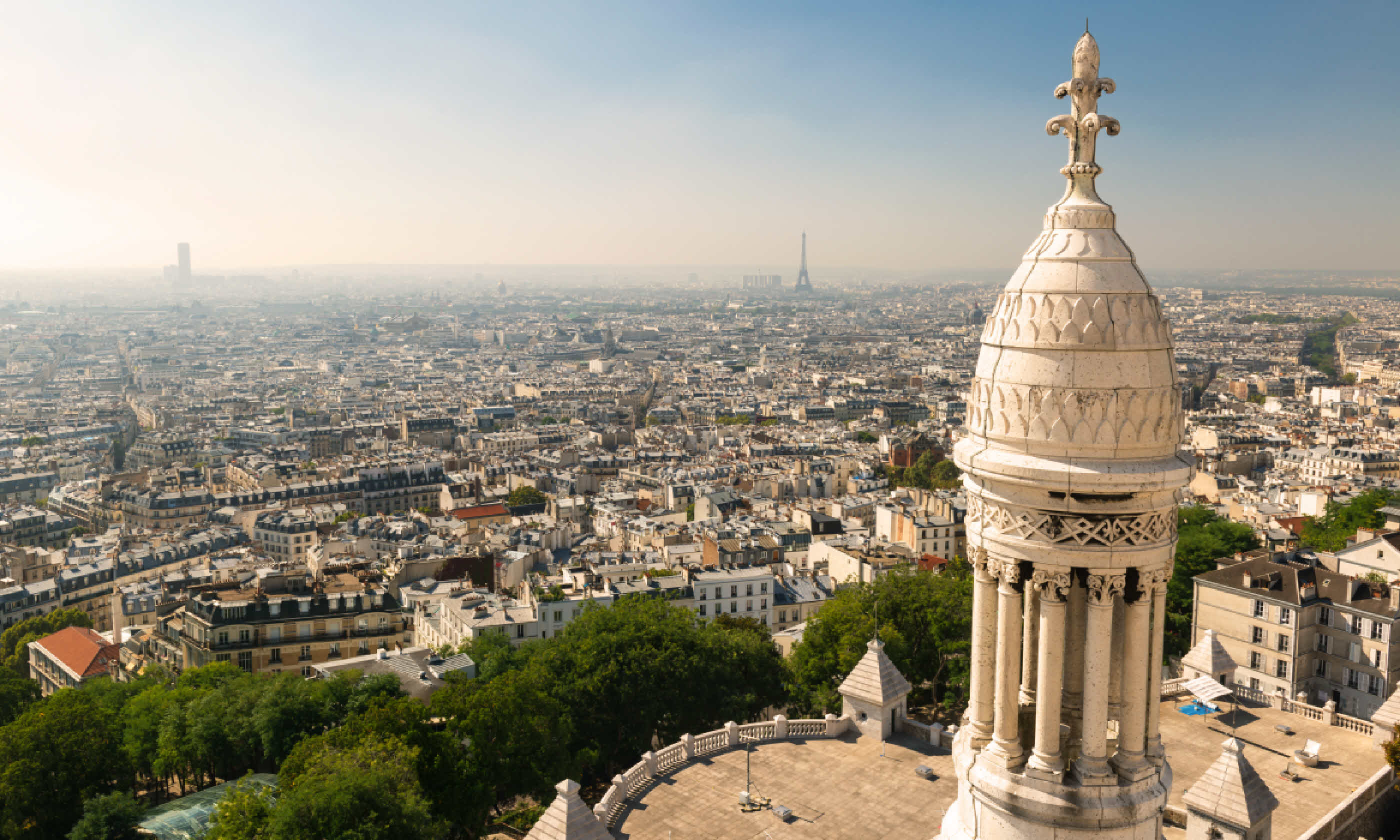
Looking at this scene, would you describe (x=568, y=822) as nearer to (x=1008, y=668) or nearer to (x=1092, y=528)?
(x=1008, y=668)

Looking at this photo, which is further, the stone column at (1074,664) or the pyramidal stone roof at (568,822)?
the pyramidal stone roof at (568,822)

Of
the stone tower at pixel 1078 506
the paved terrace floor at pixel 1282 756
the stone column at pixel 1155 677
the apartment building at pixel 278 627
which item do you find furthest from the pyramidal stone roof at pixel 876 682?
the apartment building at pixel 278 627

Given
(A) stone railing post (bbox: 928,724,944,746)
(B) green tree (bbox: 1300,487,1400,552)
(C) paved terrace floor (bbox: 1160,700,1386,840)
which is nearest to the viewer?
(C) paved terrace floor (bbox: 1160,700,1386,840)

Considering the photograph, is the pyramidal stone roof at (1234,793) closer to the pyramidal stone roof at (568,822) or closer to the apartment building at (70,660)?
the pyramidal stone roof at (568,822)

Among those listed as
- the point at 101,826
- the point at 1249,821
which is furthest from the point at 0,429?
the point at 1249,821

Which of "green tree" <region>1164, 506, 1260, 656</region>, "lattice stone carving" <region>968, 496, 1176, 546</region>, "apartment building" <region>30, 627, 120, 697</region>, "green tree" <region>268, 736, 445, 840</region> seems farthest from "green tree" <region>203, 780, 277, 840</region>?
"green tree" <region>1164, 506, 1260, 656</region>

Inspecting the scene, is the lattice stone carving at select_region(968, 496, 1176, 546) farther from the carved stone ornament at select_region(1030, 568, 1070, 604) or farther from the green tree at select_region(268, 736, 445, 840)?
the green tree at select_region(268, 736, 445, 840)
